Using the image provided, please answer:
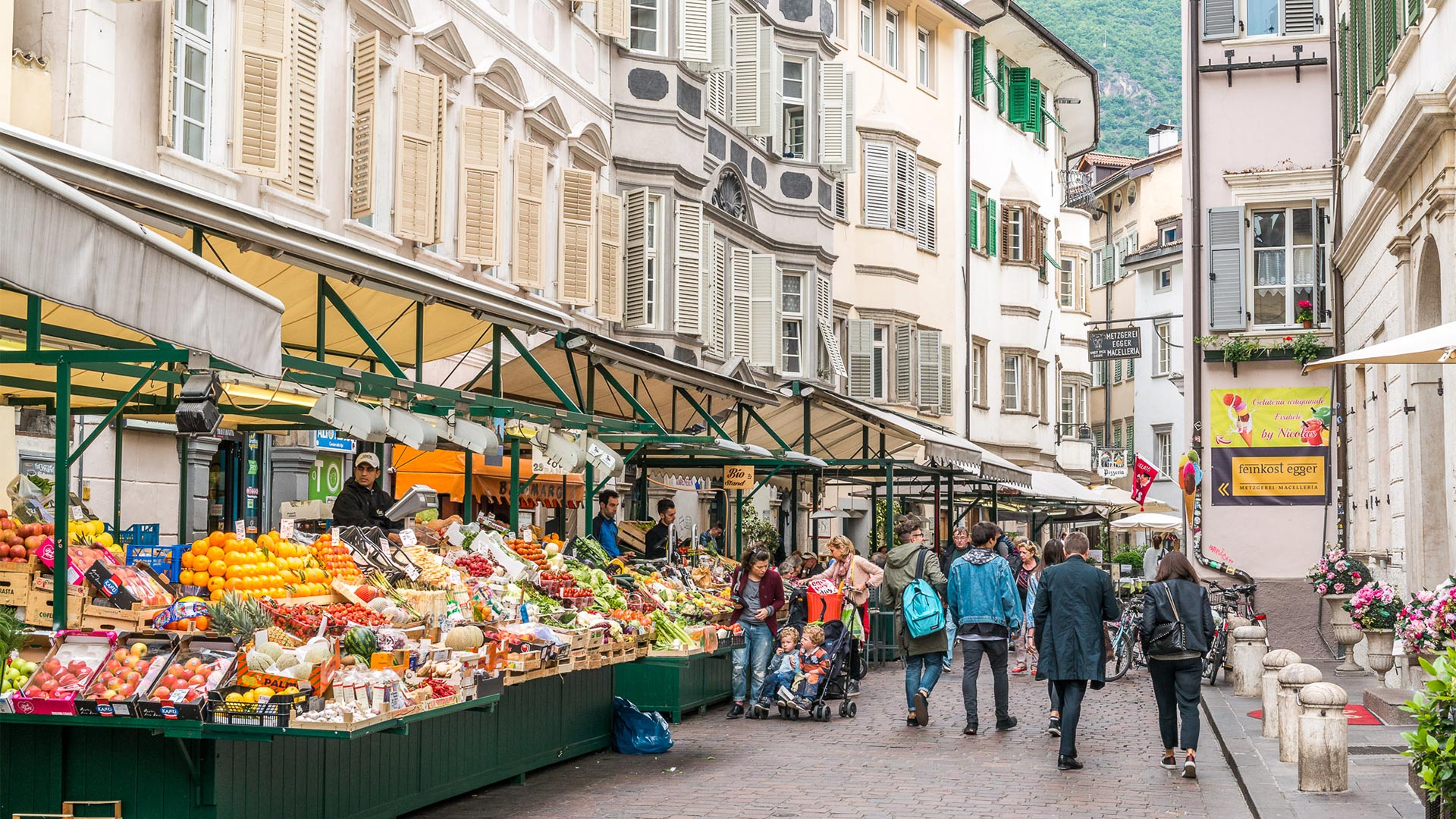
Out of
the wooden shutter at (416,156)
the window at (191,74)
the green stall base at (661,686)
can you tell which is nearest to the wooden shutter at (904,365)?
the wooden shutter at (416,156)

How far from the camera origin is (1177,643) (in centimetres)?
1245

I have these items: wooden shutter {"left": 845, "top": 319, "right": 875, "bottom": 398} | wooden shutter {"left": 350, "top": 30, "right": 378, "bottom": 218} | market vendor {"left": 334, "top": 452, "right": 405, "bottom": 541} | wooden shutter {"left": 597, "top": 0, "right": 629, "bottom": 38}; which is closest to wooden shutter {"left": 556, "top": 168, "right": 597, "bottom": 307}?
wooden shutter {"left": 597, "top": 0, "right": 629, "bottom": 38}

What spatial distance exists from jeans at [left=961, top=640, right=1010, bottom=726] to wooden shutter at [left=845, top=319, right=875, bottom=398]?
22.0 metres

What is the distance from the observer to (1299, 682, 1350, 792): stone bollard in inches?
426

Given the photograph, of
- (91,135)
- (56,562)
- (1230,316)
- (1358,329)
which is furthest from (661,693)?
(1230,316)

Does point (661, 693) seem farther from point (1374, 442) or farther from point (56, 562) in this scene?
point (1374, 442)

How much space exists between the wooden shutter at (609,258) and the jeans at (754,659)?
849 cm

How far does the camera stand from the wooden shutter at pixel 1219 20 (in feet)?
82.6

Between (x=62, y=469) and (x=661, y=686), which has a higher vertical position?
(x=62, y=469)

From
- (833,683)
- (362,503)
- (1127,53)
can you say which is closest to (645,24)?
(833,683)

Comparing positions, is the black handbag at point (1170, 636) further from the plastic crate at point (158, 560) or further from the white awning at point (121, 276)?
the white awning at point (121, 276)

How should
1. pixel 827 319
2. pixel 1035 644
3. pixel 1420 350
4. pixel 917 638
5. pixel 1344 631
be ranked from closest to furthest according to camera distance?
1. pixel 1420 350
2. pixel 1035 644
3. pixel 917 638
4. pixel 1344 631
5. pixel 827 319

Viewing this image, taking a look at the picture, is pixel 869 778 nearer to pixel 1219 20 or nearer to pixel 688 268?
pixel 688 268

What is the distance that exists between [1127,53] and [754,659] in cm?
9673
